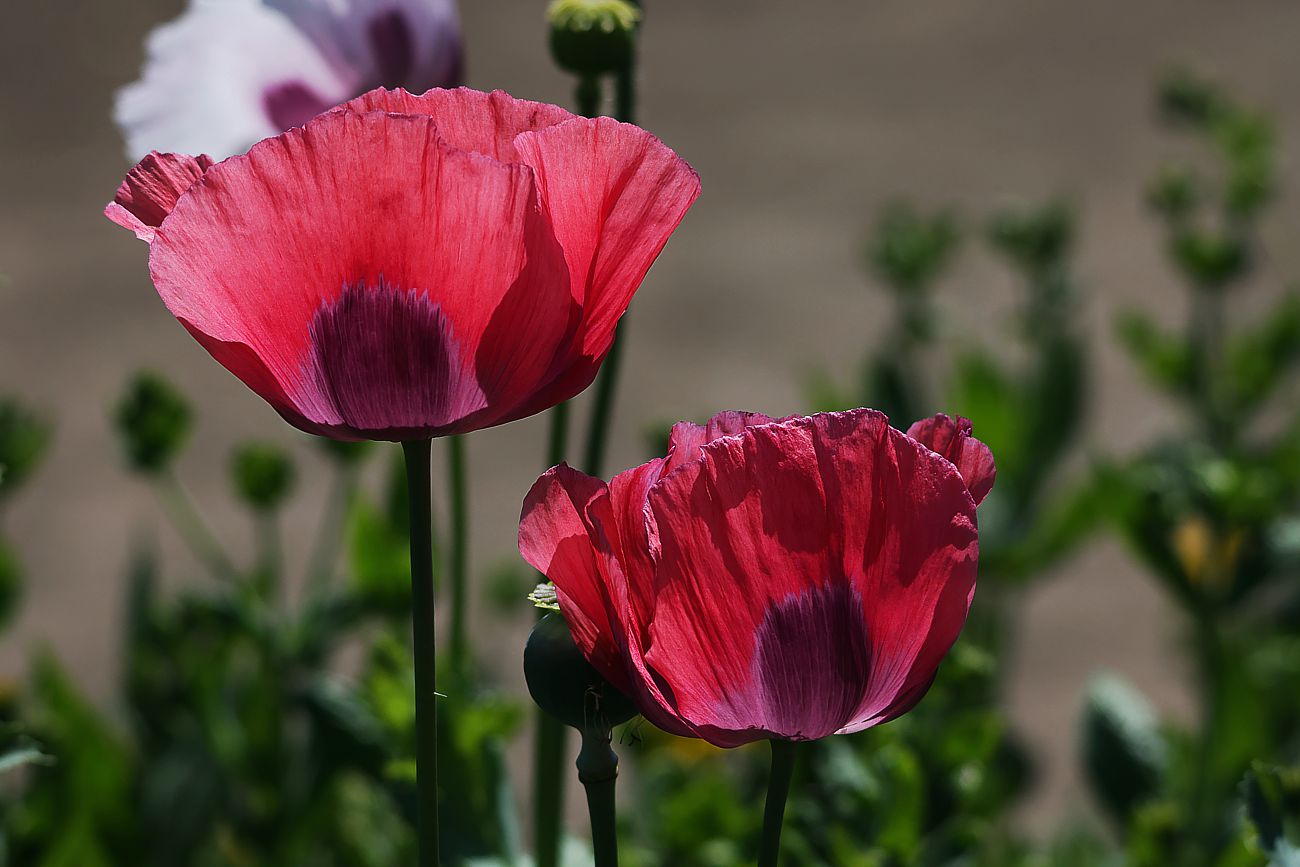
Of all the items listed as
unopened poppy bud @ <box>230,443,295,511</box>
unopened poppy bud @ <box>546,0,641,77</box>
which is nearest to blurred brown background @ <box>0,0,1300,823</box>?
unopened poppy bud @ <box>230,443,295,511</box>

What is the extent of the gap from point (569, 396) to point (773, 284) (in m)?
2.15

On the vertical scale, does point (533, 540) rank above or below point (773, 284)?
above

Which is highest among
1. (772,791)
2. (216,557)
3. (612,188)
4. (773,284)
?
(612,188)

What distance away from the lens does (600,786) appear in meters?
0.30

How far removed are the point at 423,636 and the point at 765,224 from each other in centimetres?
237

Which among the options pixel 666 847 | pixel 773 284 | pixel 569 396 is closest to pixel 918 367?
pixel 666 847

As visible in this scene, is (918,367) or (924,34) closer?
(918,367)

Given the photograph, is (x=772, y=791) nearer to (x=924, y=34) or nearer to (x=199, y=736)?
(x=199, y=736)

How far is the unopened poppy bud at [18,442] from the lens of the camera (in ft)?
2.31

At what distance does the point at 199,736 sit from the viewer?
74cm

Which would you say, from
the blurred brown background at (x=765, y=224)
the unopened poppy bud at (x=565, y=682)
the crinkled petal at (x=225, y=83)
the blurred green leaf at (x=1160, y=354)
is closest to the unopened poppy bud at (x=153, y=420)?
the crinkled petal at (x=225, y=83)

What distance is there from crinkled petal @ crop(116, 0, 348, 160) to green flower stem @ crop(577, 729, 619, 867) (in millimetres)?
253

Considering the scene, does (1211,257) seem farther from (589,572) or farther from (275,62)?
(589,572)

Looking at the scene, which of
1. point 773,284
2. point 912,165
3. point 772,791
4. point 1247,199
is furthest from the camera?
point 912,165
